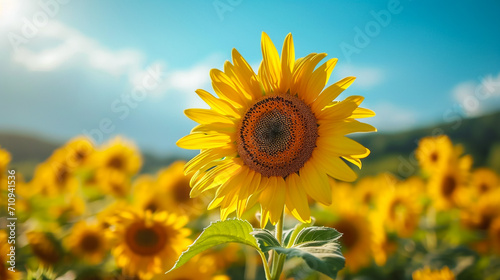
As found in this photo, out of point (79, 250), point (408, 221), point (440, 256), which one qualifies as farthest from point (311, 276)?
point (79, 250)

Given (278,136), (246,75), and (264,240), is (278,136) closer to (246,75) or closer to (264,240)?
(246,75)

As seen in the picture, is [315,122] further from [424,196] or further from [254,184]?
[424,196]

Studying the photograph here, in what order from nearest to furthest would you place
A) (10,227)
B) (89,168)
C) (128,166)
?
1. (10,227)
2. (89,168)
3. (128,166)

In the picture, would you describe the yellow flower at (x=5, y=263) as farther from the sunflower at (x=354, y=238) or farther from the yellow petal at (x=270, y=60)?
the sunflower at (x=354, y=238)

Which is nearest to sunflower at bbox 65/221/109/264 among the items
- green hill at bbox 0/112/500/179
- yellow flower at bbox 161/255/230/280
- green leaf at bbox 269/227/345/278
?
yellow flower at bbox 161/255/230/280

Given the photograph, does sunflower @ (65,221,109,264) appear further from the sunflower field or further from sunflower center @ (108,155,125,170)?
sunflower center @ (108,155,125,170)

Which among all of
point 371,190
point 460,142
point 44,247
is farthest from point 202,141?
point 460,142
